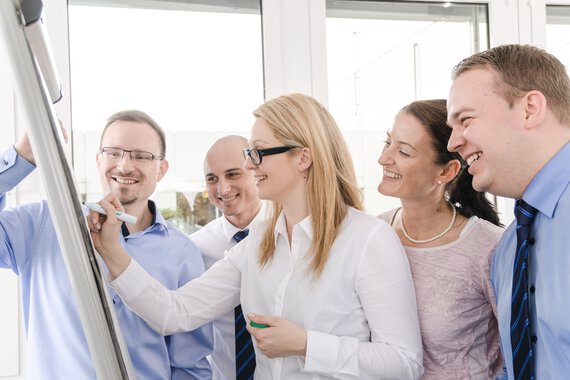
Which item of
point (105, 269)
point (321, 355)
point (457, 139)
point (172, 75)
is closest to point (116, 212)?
Answer: point (105, 269)

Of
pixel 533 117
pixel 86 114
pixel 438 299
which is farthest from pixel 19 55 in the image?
pixel 86 114

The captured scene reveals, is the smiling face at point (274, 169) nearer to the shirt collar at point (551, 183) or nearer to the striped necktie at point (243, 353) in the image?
the striped necktie at point (243, 353)

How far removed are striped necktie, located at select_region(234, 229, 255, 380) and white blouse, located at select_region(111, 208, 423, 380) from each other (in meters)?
0.18

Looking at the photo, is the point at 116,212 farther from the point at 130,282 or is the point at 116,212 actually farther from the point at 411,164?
the point at 411,164

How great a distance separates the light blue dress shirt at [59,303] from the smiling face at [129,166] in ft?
0.40

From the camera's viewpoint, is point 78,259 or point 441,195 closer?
point 78,259

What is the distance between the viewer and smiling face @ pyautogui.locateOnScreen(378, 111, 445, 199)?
63.0 inches

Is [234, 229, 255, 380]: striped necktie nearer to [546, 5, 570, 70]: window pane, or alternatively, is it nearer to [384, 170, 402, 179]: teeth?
[384, 170, 402, 179]: teeth

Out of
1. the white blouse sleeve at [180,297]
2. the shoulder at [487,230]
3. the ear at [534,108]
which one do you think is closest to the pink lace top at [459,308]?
the shoulder at [487,230]

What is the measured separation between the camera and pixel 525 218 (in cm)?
120

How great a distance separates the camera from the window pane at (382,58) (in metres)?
2.59

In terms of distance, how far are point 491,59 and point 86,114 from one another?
5.23 feet

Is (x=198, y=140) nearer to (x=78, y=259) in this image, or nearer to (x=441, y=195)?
(x=441, y=195)

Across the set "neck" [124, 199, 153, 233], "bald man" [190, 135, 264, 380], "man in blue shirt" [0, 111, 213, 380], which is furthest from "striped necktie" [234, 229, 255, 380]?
"neck" [124, 199, 153, 233]
